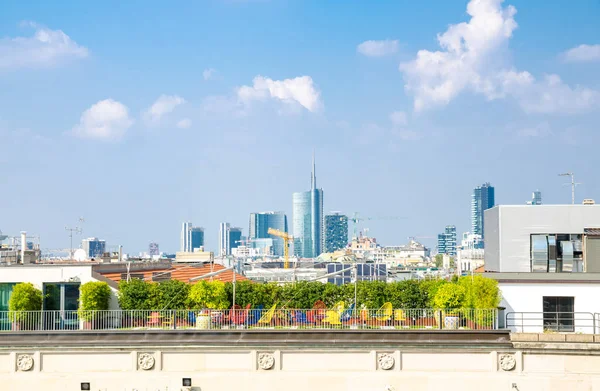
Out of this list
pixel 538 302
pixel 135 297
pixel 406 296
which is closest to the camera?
pixel 538 302

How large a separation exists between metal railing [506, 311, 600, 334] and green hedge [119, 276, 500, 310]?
2.33 metres

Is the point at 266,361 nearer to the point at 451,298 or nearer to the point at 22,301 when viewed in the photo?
the point at 451,298

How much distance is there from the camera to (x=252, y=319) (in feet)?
81.5

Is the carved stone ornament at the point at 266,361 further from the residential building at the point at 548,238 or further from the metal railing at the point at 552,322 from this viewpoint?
the residential building at the point at 548,238

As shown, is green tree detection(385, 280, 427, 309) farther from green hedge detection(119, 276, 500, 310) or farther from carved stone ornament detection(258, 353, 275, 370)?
carved stone ornament detection(258, 353, 275, 370)

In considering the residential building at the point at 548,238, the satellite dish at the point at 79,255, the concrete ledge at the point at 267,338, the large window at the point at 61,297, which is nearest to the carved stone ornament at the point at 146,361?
the concrete ledge at the point at 267,338

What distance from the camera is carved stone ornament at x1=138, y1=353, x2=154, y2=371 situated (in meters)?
22.9

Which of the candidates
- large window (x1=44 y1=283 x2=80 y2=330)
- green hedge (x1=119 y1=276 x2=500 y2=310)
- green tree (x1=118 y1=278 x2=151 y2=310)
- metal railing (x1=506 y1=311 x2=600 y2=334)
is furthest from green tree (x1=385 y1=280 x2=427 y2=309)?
large window (x1=44 y1=283 x2=80 y2=330)

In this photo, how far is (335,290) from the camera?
28.2m

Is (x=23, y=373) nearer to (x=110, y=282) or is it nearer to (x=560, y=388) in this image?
(x=110, y=282)

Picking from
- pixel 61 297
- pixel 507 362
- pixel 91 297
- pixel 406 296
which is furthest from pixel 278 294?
pixel 507 362

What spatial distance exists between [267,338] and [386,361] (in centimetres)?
390

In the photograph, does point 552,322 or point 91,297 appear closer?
point 552,322

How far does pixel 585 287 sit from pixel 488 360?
4881 millimetres
